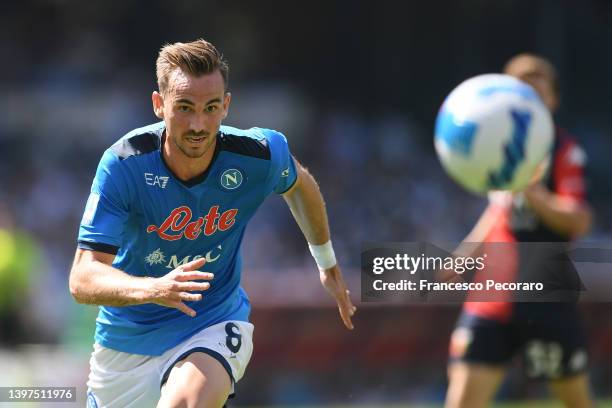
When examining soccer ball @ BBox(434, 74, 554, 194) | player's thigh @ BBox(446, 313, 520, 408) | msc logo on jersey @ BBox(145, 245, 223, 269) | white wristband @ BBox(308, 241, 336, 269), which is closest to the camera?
msc logo on jersey @ BBox(145, 245, 223, 269)

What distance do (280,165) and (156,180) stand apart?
66 cm

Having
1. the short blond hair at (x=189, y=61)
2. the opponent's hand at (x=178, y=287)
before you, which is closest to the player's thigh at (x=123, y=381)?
the opponent's hand at (x=178, y=287)

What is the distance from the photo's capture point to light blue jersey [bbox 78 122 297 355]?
537 centimetres

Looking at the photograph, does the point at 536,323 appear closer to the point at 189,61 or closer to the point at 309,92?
the point at 189,61

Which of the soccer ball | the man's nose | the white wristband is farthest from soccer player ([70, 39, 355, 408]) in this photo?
the soccer ball

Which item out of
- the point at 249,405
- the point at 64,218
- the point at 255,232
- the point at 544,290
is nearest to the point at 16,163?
the point at 64,218

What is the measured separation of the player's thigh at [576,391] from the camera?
7391 mm

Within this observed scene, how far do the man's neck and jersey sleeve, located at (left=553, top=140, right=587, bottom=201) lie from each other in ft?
8.89

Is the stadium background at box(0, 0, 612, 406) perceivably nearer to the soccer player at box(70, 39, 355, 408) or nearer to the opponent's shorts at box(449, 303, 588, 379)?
the opponent's shorts at box(449, 303, 588, 379)

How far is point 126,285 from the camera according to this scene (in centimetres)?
486

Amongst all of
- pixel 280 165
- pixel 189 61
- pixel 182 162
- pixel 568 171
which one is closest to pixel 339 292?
pixel 280 165

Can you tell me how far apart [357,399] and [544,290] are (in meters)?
4.19

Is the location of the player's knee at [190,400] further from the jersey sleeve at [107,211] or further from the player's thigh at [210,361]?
the jersey sleeve at [107,211]

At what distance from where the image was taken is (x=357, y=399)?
11461 mm
